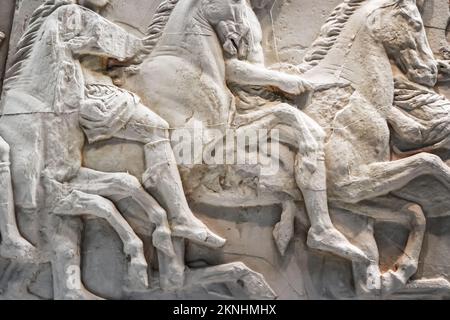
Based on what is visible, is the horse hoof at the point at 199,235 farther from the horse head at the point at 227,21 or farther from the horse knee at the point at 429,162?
the horse knee at the point at 429,162

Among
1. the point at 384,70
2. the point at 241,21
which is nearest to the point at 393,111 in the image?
the point at 384,70

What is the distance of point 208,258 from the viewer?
276 cm

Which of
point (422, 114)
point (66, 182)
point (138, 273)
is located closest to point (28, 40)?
point (66, 182)

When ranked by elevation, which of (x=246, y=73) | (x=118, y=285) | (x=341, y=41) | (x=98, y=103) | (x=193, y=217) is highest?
(x=341, y=41)

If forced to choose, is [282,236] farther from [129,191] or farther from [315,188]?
[129,191]

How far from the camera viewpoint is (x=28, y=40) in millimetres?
2889

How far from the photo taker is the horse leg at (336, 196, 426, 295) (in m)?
2.72

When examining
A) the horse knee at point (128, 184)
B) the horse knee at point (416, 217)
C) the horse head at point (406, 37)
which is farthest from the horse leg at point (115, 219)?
the horse head at point (406, 37)

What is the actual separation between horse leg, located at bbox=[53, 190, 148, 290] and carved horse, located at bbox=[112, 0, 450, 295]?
39 cm

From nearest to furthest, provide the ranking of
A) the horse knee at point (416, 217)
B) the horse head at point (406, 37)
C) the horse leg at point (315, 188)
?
the horse leg at point (315, 188) < the horse knee at point (416, 217) < the horse head at point (406, 37)

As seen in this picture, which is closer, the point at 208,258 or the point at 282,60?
the point at 208,258

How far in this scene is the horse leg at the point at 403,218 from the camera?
2.72 metres

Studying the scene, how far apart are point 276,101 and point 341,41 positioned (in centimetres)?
50

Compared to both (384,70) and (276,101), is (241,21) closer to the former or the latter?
(276,101)
